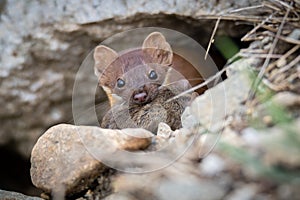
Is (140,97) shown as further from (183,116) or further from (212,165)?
(212,165)

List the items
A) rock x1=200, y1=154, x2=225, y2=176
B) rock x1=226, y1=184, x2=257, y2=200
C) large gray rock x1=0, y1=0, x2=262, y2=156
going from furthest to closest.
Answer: large gray rock x1=0, y1=0, x2=262, y2=156
rock x1=200, y1=154, x2=225, y2=176
rock x1=226, y1=184, x2=257, y2=200

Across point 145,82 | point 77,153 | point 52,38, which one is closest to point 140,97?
point 145,82

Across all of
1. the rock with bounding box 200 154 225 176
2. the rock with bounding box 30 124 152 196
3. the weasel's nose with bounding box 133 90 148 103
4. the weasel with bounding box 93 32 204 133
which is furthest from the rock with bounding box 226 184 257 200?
the weasel's nose with bounding box 133 90 148 103

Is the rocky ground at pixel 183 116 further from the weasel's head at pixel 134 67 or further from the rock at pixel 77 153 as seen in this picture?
the weasel's head at pixel 134 67

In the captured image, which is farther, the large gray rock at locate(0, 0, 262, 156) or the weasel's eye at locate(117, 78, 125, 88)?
the weasel's eye at locate(117, 78, 125, 88)

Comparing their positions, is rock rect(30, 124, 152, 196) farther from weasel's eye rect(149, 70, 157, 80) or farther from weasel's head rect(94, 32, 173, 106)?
weasel's eye rect(149, 70, 157, 80)

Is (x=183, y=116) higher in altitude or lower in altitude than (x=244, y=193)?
lower

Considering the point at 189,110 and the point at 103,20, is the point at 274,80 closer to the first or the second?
the point at 189,110
